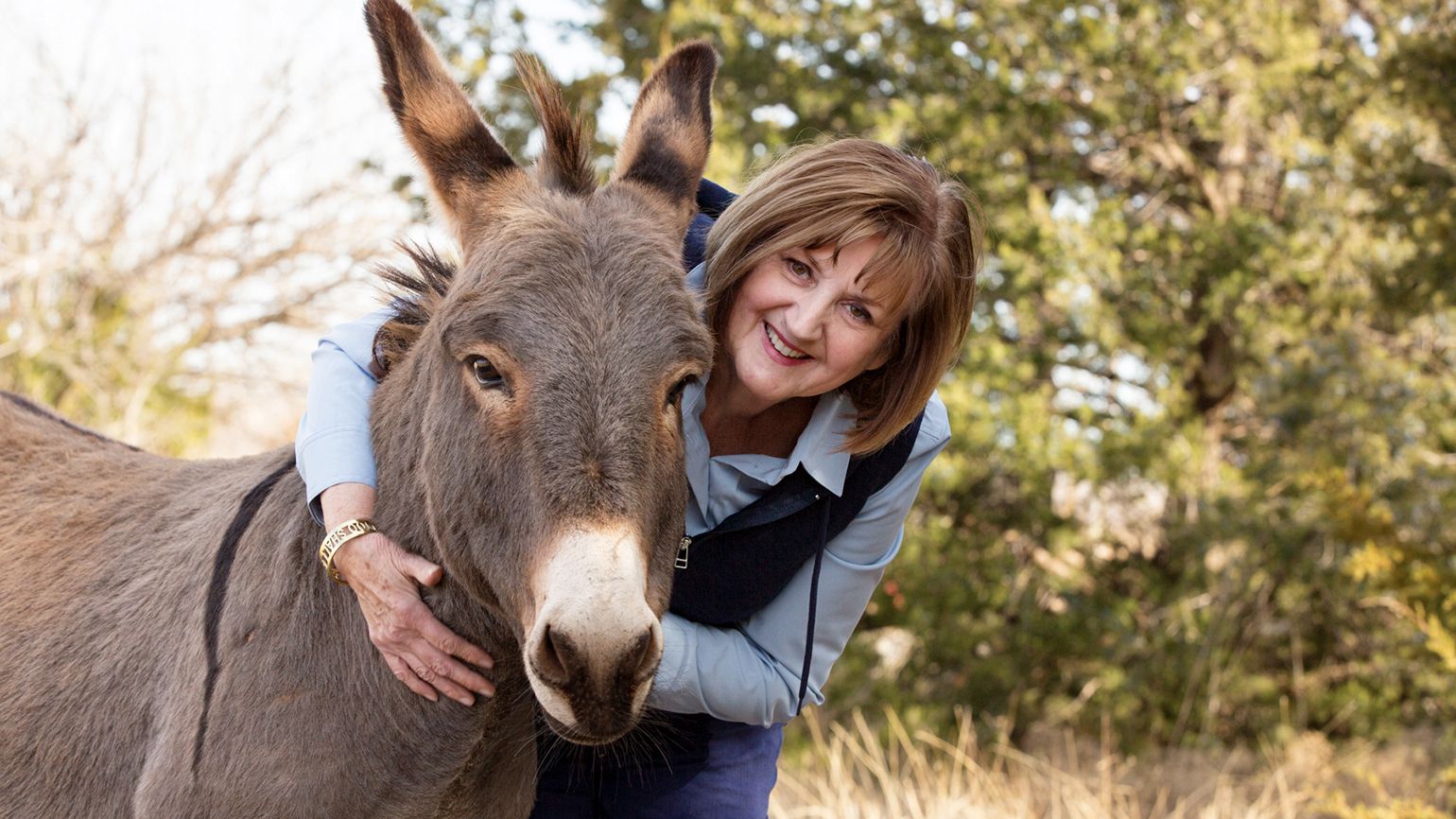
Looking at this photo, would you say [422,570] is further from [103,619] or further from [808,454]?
[103,619]

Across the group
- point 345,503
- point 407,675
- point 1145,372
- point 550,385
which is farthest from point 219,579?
point 1145,372

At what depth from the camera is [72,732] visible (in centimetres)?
277

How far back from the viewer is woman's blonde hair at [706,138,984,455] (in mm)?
2713

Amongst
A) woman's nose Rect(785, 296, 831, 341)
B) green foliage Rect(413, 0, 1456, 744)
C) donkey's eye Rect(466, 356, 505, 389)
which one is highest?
donkey's eye Rect(466, 356, 505, 389)

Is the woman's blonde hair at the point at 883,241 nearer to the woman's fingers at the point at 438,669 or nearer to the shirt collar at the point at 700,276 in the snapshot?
the shirt collar at the point at 700,276

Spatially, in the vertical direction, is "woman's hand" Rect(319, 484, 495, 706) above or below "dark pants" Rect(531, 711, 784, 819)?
above

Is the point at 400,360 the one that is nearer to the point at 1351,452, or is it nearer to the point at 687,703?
the point at 687,703

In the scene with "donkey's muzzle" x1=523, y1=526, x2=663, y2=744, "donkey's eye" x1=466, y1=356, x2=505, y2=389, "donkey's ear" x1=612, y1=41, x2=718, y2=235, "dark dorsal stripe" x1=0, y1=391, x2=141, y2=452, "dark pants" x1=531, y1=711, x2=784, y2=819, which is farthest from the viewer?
"dark dorsal stripe" x1=0, y1=391, x2=141, y2=452

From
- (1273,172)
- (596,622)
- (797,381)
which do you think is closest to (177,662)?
(596,622)

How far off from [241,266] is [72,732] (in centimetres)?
928

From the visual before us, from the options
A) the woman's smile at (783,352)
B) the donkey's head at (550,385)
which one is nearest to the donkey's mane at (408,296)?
the donkey's head at (550,385)

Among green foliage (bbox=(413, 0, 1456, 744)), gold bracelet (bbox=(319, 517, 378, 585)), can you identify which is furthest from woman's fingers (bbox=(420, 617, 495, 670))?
green foliage (bbox=(413, 0, 1456, 744))

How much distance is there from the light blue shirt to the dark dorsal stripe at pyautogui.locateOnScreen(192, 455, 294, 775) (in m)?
0.28

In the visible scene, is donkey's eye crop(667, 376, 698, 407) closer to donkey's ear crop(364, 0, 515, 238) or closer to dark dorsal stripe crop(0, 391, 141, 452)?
donkey's ear crop(364, 0, 515, 238)
